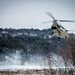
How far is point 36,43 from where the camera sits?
12912 cm

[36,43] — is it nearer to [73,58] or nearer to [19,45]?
[19,45]

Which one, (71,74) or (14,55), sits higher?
(14,55)

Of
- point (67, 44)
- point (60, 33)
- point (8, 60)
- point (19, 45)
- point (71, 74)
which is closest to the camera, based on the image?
point (60, 33)

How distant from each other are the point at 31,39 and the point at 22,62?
29.2 m

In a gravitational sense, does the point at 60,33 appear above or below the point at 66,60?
above

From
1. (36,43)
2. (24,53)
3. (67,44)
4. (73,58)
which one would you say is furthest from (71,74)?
(36,43)

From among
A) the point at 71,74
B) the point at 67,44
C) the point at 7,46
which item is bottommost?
the point at 71,74

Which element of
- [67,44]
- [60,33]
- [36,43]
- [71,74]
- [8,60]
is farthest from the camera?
[36,43]

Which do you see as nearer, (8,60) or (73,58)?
(73,58)

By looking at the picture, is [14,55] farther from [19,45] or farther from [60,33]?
[60,33]

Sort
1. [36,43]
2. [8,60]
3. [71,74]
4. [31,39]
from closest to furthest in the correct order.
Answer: [71,74] < [8,60] < [36,43] < [31,39]

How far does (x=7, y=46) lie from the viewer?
370 ft

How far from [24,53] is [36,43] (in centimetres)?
1089

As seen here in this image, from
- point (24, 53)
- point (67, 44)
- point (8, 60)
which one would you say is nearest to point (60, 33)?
point (67, 44)
